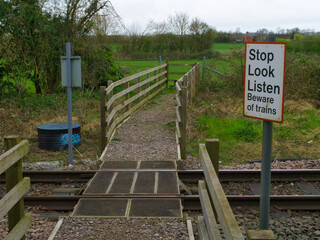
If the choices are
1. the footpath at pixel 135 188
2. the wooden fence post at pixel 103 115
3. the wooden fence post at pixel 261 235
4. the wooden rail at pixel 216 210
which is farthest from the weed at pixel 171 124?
the wooden fence post at pixel 261 235

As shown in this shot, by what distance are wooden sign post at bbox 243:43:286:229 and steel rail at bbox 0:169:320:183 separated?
4.07 metres

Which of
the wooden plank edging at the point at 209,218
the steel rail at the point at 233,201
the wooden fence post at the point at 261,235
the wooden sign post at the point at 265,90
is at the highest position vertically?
the wooden sign post at the point at 265,90

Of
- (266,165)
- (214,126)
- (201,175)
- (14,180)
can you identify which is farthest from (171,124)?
(266,165)

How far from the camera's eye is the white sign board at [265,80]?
9.78 ft

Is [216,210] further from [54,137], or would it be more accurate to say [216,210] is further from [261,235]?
[54,137]

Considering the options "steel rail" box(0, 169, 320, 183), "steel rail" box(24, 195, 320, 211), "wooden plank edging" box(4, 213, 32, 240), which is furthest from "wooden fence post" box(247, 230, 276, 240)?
"steel rail" box(0, 169, 320, 183)

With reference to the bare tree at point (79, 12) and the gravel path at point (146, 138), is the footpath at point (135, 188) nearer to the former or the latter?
the gravel path at point (146, 138)

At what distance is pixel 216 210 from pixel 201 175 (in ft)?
14.2

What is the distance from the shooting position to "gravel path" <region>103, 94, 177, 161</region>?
850 cm

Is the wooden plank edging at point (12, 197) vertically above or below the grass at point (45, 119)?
above

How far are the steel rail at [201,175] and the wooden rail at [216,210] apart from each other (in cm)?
311

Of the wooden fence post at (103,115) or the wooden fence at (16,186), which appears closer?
the wooden fence at (16,186)

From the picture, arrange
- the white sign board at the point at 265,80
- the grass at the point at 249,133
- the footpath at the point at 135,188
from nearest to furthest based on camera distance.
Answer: the white sign board at the point at 265,80
the footpath at the point at 135,188
the grass at the point at 249,133

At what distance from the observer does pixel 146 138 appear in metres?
9.95
